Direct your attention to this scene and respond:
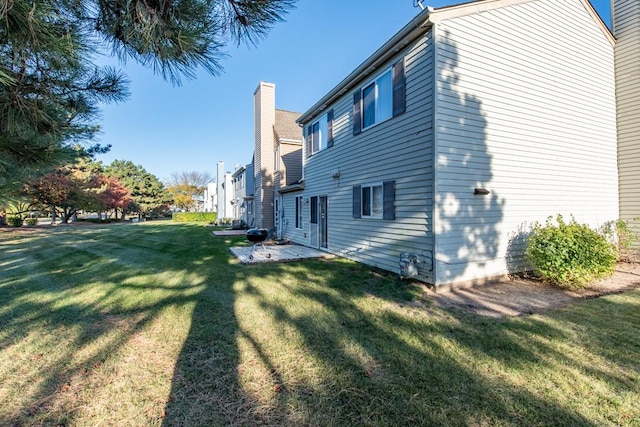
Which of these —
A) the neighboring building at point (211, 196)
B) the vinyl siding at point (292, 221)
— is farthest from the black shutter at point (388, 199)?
the neighboring building at point (211, 196)

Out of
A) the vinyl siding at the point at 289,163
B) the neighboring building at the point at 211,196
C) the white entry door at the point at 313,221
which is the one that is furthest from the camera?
the neighboring building at the point at 211,196

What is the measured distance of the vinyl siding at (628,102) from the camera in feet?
25.9

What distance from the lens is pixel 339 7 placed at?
23.6 ft

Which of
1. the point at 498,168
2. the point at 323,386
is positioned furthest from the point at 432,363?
the point at 498,168

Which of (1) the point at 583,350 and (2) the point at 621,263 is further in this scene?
(2) the point at 621,263

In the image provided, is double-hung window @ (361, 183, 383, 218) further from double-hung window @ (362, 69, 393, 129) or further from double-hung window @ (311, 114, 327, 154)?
double-hung window @ (311, 114, 327, 154)

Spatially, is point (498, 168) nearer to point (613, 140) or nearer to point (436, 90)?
point (436, 90)

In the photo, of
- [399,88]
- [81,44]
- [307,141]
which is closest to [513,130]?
[399,88]

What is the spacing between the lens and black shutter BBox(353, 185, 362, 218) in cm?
800

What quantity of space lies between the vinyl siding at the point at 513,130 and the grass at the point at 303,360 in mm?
1738

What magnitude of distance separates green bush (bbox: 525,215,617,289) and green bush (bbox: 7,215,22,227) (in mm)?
31983

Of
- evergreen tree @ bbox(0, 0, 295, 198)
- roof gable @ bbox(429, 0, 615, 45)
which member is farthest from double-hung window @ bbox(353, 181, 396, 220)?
evergreen tree @ bbox(0, 0, 295, 198)

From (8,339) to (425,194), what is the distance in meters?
6.57

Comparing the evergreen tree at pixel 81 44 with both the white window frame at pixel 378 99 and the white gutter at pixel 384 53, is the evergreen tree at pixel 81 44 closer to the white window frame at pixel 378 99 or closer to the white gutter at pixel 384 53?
the white gutter at pixel 384 53
